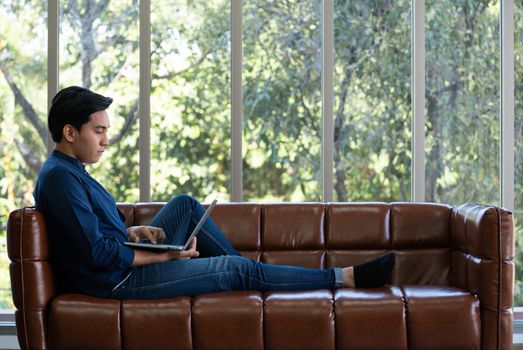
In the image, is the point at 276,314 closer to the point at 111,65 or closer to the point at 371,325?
the point at 371,325

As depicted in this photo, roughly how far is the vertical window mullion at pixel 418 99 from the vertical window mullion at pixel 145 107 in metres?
1.55

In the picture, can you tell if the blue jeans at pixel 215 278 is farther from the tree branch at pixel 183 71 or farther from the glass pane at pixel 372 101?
the tree branch at pixel 183 71

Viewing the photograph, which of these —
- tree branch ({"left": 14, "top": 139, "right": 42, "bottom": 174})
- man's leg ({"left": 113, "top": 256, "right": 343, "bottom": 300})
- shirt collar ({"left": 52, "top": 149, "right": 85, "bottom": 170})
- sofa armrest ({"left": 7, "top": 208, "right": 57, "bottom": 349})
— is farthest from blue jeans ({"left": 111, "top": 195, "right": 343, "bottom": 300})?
tree branch ({"left": 14, "top": 139, "right": 42, "bottom": 174})

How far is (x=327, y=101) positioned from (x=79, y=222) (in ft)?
6.05

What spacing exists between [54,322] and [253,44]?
6.81 feet

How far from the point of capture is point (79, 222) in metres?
3.22

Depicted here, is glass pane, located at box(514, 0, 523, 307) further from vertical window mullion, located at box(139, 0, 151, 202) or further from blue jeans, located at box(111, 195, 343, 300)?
vertical window mullion, located at box(139, 0, 151, 202)

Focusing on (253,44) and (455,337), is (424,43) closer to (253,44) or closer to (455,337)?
(253,44)

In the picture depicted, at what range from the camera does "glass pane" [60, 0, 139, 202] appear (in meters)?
4.52

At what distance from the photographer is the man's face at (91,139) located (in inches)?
135

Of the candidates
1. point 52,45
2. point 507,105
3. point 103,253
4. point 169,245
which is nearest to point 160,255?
point 169,245

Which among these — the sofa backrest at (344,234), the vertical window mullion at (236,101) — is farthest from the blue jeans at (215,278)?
the vertical window mullion at (236,101)

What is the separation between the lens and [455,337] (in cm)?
326

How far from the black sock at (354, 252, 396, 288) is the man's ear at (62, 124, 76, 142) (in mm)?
1411
